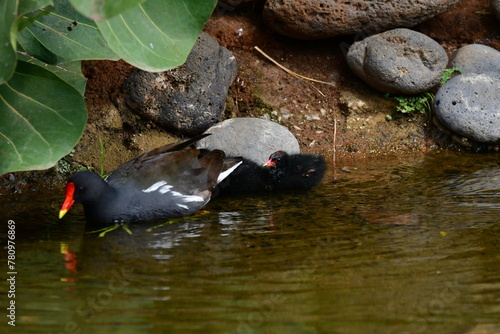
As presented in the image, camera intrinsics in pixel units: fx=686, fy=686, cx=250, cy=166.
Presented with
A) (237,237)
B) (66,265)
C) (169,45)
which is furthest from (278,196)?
(169,45)

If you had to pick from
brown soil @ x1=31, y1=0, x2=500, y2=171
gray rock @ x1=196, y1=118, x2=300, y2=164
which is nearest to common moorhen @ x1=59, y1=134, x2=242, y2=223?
gray rock @ x1=196, y1=118, x2=300, y2=164

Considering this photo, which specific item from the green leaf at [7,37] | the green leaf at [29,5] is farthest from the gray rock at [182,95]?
the green leaf at [29,5]

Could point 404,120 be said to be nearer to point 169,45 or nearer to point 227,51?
point 227,51

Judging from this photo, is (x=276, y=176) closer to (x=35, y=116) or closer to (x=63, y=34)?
(x=63, y=34)

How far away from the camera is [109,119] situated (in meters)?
6.20

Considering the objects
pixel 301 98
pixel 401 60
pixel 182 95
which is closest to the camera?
pixel 182 95

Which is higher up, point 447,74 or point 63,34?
point 63,34

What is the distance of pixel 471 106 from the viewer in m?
6.29

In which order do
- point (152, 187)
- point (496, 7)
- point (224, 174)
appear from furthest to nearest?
point (496, 7)
point (224, 174)
point (152, 187)

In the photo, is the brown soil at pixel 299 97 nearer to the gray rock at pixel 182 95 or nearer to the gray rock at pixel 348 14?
the gray rock at pixel 182 95

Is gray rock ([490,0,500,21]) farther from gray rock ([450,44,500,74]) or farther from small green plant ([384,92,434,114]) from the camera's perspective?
small green plant ([384,92,434,114])

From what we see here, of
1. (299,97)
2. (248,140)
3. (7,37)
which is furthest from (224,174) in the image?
(7,37)

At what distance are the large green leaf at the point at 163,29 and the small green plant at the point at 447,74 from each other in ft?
14.3

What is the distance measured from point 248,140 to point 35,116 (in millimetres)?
2922
